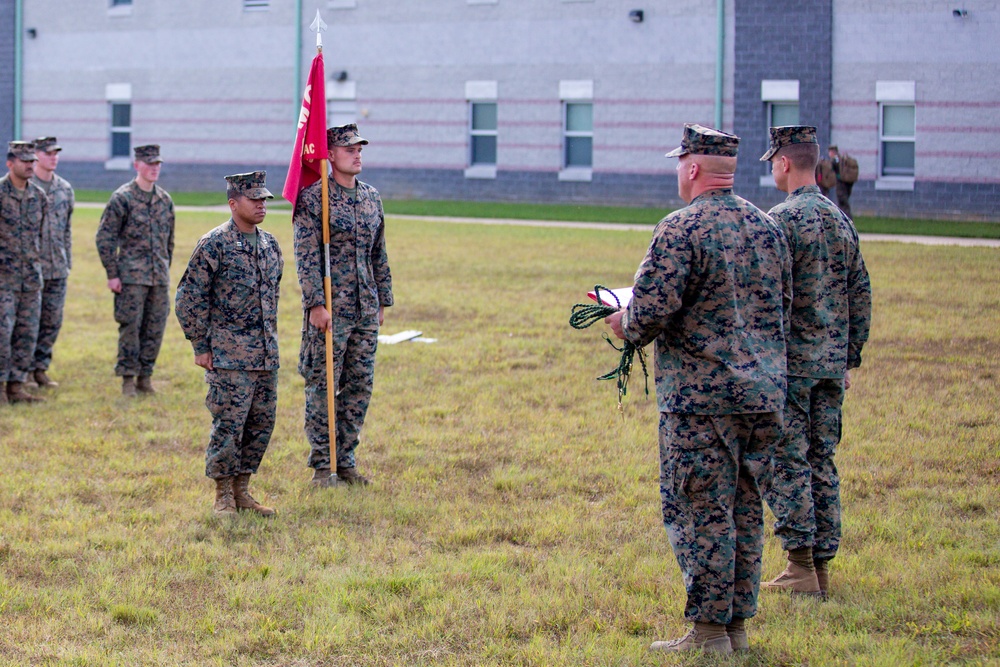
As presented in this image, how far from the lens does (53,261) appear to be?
11062 mm

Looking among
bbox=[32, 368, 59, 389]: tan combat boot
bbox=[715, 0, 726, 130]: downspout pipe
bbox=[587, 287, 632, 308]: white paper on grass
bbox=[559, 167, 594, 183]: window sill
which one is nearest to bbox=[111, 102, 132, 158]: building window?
bbox=[559, 167, 594, 183]: window sill

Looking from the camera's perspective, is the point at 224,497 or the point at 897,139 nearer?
the point at 224,497

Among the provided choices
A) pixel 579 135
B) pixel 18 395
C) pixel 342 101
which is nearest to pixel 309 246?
pixel 18 395

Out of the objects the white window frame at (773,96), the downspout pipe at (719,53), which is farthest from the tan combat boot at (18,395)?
the downspout pipe at (719,53)

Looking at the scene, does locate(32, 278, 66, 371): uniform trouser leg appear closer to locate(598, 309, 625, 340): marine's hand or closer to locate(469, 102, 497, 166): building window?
locate(598, 309, 625, 340): marine's hand

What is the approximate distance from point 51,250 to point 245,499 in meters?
4.80

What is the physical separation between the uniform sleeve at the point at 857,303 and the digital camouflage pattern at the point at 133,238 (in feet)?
22.3

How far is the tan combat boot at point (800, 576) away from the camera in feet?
19.4

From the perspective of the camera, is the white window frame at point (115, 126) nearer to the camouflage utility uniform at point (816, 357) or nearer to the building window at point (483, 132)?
the building window at point (483, 132)

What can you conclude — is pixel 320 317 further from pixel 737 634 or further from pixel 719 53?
pixel 719 53

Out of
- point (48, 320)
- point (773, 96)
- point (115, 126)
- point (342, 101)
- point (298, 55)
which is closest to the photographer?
point (48, 320)

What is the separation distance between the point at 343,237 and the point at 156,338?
3857 mm

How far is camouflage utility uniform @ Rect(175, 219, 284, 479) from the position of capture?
7207mm

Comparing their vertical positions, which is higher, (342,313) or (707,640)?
(342,313)
